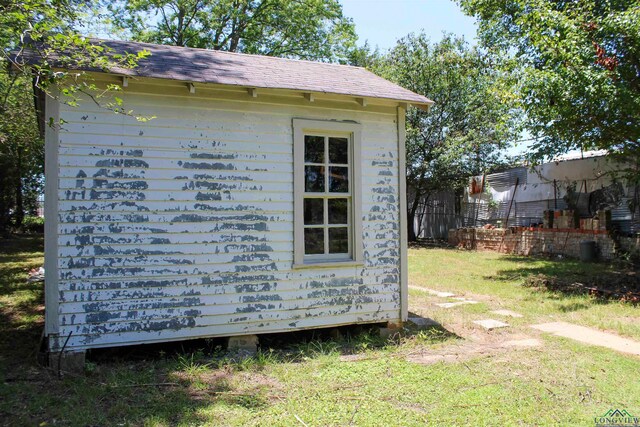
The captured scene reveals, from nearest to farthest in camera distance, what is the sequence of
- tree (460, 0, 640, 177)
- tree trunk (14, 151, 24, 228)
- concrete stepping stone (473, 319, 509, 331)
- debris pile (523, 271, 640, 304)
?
concrete stepping stone (473, 319, 509, 331), tree (460, 0, 640, 177), debris pile (523, 271, 640, 304), tree trunk (14, 151, 24, 228)

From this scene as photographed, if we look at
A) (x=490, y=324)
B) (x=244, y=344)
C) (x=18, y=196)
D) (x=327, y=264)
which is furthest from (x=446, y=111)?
(x=18, y=196)

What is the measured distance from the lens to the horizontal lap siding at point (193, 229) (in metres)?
4.81

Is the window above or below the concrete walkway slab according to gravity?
above

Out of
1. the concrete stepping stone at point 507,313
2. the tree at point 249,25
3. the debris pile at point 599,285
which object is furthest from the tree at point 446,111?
the concrete stepping stone at point 507,313

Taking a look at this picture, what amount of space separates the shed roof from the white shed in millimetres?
38

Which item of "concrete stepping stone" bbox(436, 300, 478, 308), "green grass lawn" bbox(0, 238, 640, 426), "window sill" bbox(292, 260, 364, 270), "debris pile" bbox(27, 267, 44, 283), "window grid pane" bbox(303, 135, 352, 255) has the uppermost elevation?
"window grid pane" bbox(303, 135, 352, 255)

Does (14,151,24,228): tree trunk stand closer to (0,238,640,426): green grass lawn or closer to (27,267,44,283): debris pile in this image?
(27,267,44,283): debris pile

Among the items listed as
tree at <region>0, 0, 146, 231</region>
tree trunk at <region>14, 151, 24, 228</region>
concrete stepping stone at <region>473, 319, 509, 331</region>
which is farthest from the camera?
tree trunk at <region>14, 151, 24, 228</region>

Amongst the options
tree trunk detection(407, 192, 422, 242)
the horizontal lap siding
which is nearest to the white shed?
the horizontal lap siding

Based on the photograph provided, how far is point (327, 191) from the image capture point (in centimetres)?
585

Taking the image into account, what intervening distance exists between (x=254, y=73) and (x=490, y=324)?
4.86m

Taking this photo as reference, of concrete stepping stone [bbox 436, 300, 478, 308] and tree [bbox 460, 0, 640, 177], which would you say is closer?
tree [bbox 460, 0, 640, 177]

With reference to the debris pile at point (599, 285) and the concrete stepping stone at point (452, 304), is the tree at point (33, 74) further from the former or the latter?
the debris pile at point (599, 285)

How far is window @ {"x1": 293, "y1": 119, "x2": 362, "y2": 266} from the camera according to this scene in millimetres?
5672
